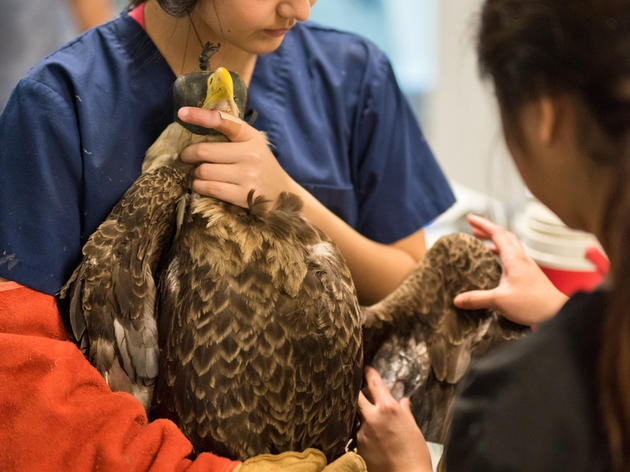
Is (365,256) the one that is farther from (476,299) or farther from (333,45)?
(333,45)

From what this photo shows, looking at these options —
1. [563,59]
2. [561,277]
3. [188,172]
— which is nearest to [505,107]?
[563,59]

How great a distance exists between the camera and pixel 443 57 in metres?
3.18

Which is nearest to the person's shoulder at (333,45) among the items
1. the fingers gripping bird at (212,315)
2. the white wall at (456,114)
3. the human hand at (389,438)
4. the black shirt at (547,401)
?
the fingers gripping bird at (212,315)

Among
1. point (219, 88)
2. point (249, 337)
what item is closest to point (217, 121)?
point (219, 88)

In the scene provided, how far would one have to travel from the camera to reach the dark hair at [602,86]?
1.84 feet

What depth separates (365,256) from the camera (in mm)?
1231

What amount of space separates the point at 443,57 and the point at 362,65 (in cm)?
203

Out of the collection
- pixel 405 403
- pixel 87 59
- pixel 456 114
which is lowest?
pixel 456 114

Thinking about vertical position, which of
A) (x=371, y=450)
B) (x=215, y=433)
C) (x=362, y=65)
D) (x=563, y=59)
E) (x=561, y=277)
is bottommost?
(x=561, y=277)

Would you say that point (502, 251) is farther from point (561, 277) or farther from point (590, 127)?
point (561, 277)

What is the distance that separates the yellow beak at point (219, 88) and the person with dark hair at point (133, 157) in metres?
0.02

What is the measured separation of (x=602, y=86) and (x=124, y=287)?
0.63m

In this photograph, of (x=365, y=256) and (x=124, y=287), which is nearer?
(x=124, y=287)

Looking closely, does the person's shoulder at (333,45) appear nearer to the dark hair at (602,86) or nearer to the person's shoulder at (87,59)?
the person's shoulder at (87,59)
